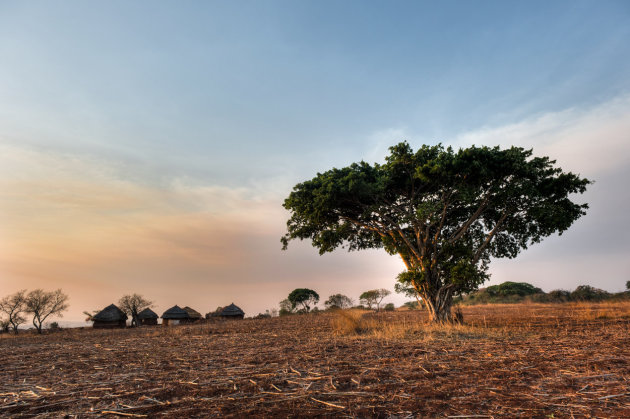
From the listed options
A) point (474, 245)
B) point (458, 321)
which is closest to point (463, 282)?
point (458, 321)

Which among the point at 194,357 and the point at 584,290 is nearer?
the point at 194,357

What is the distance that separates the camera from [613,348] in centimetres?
716

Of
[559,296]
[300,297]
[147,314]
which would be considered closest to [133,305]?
[147,314]

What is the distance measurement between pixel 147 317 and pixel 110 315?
599cm

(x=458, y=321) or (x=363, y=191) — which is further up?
(x=363, y=191)

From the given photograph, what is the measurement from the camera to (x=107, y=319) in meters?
40.9

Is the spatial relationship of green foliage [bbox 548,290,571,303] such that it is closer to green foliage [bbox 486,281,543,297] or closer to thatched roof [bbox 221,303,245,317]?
green foliage [bbox 486,281,543,297]

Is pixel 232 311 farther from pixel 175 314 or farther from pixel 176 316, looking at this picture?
pixel 175 314

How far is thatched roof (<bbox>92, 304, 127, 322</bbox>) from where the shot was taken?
40969 mm

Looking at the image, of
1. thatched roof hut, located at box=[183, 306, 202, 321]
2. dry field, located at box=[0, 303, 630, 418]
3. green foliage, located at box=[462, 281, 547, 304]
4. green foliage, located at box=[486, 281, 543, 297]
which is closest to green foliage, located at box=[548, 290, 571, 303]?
green foliage, located at box=[462, 281, 547, 304]

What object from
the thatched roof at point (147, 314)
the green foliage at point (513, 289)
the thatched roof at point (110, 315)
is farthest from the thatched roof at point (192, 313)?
the green foliage at point (513, 289)

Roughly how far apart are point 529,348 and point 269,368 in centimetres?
623

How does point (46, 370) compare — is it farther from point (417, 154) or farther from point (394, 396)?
point (417, 154)

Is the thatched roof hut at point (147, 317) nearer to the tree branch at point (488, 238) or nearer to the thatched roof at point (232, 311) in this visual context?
the thatched roof at point (232, 311)
